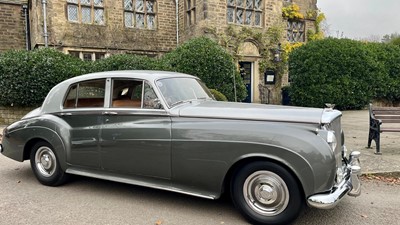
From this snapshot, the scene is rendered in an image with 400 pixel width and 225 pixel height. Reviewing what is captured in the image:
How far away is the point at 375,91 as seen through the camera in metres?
16.3

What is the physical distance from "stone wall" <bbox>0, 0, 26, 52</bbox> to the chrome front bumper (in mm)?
18380

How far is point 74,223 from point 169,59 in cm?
949

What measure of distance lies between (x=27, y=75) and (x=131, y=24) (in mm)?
7394

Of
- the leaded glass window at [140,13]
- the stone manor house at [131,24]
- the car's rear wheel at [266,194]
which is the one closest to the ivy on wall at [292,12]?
the stone manor house at [131,24]

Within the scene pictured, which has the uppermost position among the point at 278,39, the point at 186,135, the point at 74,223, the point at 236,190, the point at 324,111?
the point at 278,39

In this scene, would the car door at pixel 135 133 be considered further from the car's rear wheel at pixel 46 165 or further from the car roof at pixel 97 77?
the car's rear wheel at pixel 46 165

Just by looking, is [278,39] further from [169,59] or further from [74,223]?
[74,223]

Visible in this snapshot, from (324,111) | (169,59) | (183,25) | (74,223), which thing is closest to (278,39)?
(183,25)

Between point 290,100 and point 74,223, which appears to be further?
point 290,100

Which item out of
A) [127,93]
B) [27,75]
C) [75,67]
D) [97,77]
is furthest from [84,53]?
[127,93]

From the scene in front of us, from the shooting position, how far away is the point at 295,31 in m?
21.0

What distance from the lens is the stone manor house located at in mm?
15336

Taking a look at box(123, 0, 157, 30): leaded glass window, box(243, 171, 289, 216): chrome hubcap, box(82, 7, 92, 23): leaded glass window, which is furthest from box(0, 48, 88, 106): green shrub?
box(243, 171, 289, 216): chrome hubcap

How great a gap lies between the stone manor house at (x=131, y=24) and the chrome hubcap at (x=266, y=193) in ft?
43.3
